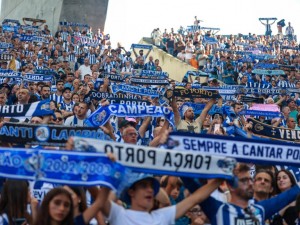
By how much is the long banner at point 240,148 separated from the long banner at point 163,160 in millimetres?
248

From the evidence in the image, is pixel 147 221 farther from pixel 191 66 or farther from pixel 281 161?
pixel 191 66

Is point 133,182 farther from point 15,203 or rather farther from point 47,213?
point 15,203

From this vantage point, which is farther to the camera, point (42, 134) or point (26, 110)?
point (26, 110)

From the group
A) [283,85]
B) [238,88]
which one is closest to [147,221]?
[238,88]

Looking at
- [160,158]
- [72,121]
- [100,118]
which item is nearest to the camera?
[160,158]

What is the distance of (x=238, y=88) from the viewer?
18562 mm

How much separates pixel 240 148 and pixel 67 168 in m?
1.61

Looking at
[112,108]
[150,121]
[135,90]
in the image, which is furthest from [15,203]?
[135,90]

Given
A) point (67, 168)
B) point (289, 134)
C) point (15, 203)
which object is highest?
point (289, 134)

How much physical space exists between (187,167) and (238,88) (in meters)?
13.1

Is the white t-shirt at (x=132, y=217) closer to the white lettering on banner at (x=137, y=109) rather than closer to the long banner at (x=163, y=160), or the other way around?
the long banner at (x=163, y=160)

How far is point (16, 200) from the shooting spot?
19.7 feet

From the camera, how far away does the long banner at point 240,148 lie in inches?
237

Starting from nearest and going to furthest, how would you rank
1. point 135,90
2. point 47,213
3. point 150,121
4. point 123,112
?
point 47,213
point 123,112
point 150,121
point 135,90
